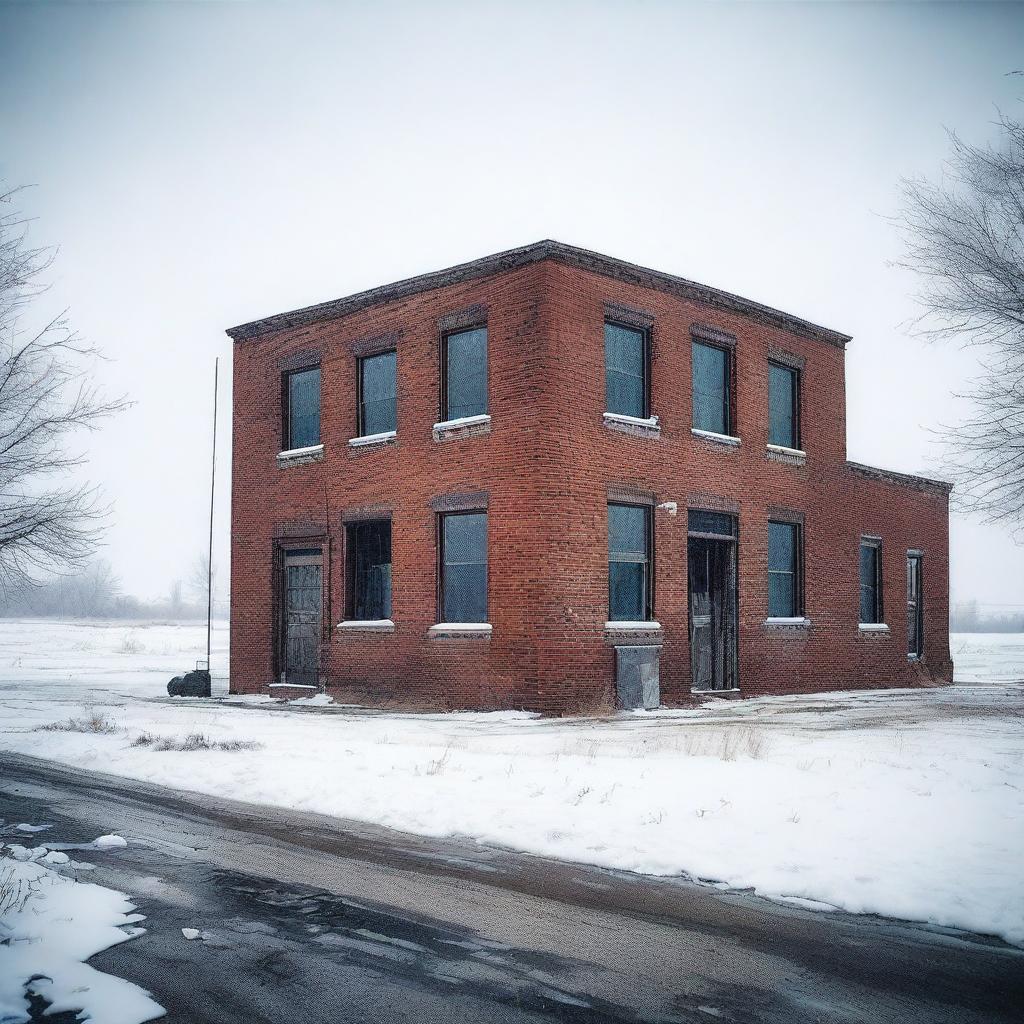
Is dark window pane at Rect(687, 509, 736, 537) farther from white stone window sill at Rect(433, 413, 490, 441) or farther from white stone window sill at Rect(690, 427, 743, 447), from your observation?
white stone window sill at Rect(433, 413, 490, 441)

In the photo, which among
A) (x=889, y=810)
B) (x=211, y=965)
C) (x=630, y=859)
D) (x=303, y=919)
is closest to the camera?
(x=211, y=965)

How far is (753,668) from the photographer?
18719 mm

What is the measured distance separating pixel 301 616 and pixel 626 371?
787 centimetres

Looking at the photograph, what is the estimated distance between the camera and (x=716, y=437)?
18.4 meters

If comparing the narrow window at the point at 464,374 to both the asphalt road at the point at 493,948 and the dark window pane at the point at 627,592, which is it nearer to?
the dark window pane at the point at 627,592

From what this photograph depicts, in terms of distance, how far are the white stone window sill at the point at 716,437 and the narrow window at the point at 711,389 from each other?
0.52ft

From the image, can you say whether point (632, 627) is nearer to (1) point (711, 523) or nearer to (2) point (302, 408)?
(1) point (711, 523)

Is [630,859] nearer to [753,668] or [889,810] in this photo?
[889,810]

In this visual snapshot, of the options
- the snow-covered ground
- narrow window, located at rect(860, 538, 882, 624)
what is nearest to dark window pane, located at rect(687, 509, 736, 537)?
narrow window, located at rect(860, 538, 882, 624)

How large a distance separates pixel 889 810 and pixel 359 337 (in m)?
13.7

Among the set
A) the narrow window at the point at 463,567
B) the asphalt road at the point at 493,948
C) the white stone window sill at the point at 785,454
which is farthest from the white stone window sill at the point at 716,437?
the asphalt road at the point at 493,948

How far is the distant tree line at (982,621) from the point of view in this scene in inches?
4247

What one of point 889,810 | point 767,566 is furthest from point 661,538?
point 889,810

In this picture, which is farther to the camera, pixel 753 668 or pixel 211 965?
pixel 753 668
